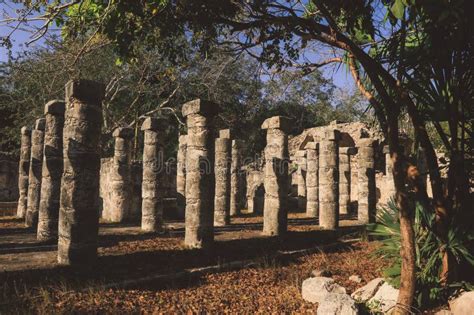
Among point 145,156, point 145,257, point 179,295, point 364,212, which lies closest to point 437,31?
point 179,295

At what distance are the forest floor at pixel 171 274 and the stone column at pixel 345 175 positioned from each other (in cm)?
795

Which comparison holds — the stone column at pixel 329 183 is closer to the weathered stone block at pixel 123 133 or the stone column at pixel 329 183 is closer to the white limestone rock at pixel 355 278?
the white limestone rock at pixel 355 278

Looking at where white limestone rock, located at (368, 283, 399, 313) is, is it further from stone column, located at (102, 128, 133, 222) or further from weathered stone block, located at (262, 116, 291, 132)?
stone column, located at (102, 128, 133, 222)

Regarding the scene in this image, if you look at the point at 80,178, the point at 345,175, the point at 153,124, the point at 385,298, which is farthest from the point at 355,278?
the point at 345,175

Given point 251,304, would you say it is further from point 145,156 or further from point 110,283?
point 145,156

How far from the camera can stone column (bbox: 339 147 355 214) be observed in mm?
17312

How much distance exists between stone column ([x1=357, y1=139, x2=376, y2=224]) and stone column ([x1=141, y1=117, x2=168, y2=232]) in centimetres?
726

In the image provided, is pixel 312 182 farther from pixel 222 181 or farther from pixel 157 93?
pixel 157 93

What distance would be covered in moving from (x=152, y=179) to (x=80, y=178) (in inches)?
181

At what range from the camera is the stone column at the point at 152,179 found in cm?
1106

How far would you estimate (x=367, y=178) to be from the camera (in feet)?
45.6

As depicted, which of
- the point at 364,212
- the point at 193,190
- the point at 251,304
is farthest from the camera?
the point at 364,212

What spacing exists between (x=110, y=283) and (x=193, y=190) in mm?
3391

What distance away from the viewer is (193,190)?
8.80 m
